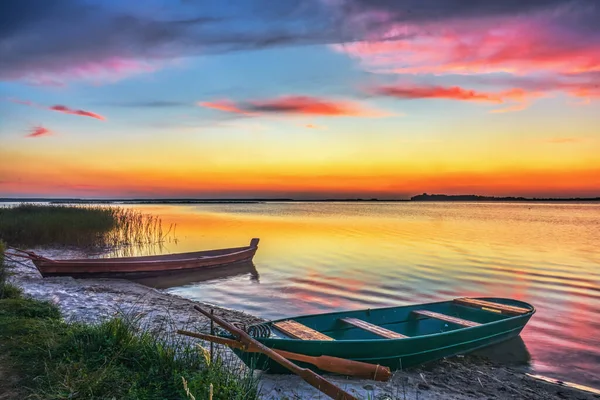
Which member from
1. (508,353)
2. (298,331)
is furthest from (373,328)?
(508,353)

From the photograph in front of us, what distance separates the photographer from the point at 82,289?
12.3 meters

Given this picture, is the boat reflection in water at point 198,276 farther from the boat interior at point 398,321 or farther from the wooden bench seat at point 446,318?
the wooden bench seat at point 446,318

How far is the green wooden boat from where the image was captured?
256 inches

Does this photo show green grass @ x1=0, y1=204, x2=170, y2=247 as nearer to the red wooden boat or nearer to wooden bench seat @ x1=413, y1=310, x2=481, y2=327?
the red wooden boat

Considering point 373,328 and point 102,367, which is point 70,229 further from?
point 102,367

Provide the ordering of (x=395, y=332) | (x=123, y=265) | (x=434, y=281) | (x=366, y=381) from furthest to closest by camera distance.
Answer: (x=434, y=281)
(x=123, y=265)
(x=395, y=332)
(x=366, y=381)

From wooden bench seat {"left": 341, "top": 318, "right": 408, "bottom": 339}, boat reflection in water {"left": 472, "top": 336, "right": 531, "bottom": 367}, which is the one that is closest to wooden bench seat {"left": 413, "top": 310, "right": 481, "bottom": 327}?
boat reflection in water {"left": 472, "top": 336, "right": 531, "bottom": 367}

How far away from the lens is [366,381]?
658 centimetres

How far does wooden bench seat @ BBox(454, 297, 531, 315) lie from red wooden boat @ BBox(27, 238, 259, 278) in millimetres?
10613

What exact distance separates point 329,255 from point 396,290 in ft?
26.7

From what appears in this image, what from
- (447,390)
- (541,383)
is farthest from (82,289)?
(541,383)

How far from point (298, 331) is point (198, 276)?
1049 centimetres

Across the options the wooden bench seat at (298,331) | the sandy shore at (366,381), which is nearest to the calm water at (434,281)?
the sandy shore at (366,381)

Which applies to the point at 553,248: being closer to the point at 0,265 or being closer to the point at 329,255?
the point at 329,255
